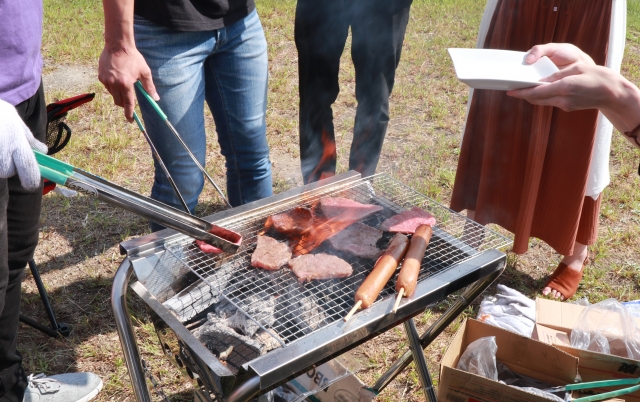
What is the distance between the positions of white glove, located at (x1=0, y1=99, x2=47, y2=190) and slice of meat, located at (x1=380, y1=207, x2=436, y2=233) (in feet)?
4.29

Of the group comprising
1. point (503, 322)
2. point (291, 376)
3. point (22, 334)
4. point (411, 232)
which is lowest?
point (22, 334)

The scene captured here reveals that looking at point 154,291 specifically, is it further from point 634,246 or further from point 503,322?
point 634,246

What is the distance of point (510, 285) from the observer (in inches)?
140

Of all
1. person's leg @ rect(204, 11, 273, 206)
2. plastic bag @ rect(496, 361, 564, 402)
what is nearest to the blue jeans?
person's leg @ rect(204, 11, 273, 206)

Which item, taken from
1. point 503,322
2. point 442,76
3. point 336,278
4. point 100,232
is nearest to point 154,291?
point 336,278

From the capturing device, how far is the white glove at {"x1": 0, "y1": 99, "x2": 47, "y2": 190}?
1446 mm

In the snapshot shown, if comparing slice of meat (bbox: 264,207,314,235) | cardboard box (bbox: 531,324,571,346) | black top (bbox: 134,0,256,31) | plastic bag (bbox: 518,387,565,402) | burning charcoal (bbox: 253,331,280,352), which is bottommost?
cardboard box (bbox: 531,324,571,346)

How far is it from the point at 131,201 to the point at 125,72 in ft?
2.93

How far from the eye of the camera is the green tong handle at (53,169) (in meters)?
1.50

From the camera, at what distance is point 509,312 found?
305 centimetres

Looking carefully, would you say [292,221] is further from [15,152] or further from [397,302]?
[15,152]

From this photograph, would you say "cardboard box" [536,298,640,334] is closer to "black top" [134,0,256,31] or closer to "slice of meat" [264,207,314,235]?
"slice of meat" [264,207,314,235]

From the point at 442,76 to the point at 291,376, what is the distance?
5.69 metres

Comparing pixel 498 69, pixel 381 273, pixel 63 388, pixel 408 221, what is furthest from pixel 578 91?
pixel 63 388
